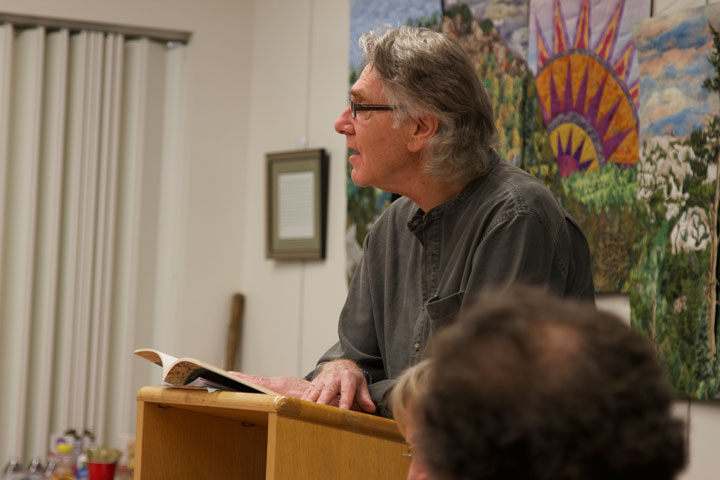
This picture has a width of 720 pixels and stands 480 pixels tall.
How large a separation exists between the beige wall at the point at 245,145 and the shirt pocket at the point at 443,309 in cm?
239

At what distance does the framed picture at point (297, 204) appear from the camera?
14.8 feet

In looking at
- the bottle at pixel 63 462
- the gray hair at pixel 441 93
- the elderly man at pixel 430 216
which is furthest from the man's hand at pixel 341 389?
the bottle at pixel 63 462

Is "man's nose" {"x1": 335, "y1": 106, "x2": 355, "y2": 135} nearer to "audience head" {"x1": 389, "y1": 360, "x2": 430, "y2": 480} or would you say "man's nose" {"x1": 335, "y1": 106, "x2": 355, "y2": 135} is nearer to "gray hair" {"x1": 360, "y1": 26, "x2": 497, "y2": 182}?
"gray hair" {"x1": 360, "y1": 26, "x2": 497, "y2": 182}

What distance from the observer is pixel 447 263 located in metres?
2.15

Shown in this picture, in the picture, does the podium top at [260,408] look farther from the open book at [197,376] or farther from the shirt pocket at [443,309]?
the shirt pocket at [443,309]

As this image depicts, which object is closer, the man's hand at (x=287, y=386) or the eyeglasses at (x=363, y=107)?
the man's hand at (x=287, y=386)

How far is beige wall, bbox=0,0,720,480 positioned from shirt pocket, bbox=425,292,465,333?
2393 mm

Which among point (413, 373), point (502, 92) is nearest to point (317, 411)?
point (413, 373)

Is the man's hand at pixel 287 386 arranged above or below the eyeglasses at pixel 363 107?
below

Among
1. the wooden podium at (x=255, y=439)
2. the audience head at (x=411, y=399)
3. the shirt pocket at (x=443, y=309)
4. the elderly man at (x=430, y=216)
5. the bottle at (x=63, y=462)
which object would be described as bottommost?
the bottle at (x=63, y=462)

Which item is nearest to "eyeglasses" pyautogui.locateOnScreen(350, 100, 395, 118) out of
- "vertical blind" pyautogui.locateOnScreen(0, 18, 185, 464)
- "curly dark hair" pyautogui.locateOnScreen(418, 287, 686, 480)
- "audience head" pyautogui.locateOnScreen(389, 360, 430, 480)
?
"audience head" pyautogui.locateOnScreen(389, 360, 430, 480)

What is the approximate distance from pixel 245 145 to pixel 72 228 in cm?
95

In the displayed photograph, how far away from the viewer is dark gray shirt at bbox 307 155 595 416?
1.98 m

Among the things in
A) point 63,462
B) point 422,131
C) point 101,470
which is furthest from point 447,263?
point 63,462
